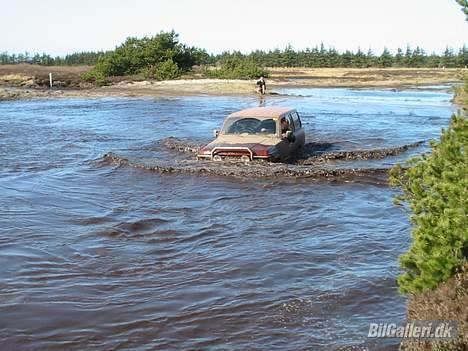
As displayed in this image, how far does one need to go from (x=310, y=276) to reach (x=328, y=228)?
2522 mm

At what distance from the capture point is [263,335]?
5.96m

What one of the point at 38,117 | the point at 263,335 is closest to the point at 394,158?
the point at 263,335

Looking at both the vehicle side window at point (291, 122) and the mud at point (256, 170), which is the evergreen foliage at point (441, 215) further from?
the vehicle side window at point (291, 122)

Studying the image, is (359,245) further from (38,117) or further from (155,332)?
(38,117)

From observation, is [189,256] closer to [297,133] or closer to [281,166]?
[281,166]

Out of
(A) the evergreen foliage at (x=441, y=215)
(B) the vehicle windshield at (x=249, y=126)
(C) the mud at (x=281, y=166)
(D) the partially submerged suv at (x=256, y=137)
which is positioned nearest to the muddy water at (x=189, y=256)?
(C) the mud at (x=281, y=166)

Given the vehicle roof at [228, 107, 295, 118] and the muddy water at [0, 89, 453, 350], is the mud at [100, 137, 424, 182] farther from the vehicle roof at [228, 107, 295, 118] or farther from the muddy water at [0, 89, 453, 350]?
the vehicle roof at [228, 107, 295, 118]

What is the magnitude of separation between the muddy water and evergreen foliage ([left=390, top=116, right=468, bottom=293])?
92cm

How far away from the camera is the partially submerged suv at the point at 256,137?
14023mm

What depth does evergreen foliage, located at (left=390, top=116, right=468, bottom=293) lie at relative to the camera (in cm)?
458

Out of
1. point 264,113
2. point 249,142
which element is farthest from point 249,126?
point 249,142

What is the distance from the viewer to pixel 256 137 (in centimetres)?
1481

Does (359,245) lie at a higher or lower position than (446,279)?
lower

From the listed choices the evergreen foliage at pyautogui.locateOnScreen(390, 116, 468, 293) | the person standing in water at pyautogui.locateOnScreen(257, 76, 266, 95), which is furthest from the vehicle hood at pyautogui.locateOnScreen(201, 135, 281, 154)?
the person standing in water at pyautogui.locateOnScreen(257, 76, 266, 95)
